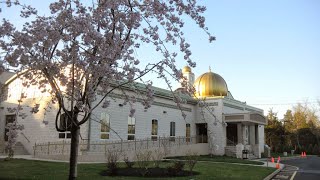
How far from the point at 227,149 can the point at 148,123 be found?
1045cm

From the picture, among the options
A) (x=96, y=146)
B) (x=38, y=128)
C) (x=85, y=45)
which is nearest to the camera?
(x=85, y=45)

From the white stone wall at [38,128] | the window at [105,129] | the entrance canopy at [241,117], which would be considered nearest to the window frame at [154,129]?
the window at [105,129]

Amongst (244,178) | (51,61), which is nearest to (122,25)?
(51,61)

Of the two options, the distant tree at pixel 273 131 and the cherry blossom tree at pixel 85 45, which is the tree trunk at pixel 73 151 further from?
the distant tree at pixel 273 131

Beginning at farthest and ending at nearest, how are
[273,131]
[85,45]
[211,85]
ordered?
[273,131] → [211,85] → [85,45]

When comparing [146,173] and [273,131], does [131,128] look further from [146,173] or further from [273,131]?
[273,131]

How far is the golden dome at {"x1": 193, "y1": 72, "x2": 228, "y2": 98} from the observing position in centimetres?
4262

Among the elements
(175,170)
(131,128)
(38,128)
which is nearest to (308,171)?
(175,170)

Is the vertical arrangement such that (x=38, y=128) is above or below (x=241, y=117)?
below

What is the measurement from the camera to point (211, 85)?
42.9 meters

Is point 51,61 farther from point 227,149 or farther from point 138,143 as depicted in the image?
point 227,149

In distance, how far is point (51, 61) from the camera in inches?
307

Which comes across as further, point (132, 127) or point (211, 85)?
→ point (211, 85)

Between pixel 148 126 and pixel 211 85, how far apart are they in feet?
45.2
